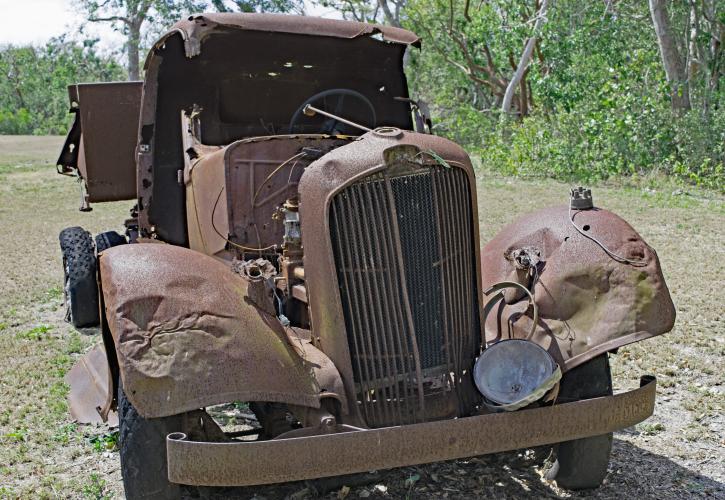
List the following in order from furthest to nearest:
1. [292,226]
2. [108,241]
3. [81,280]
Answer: [108,241] → [81,280] → [292,226]

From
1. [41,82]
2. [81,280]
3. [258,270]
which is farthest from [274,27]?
[41,82]

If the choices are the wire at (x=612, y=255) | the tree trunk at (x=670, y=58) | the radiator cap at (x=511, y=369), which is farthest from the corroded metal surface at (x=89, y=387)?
the tree trunk at (x=670, y=58)

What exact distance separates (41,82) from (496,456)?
4959 cm

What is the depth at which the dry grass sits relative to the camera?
3945 mm

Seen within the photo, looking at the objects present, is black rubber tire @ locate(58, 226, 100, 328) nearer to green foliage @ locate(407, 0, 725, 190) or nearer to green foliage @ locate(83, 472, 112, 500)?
green foliage @ locate(83, 472, 112, 500)

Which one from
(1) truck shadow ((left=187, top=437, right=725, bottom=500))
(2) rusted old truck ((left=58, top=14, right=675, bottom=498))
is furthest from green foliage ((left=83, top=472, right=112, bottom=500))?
(1) truck shadow ((left=187, top=437, right=725, bottom=500))

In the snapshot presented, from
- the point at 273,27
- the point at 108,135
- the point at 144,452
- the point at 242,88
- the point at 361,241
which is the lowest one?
the point at 144,452

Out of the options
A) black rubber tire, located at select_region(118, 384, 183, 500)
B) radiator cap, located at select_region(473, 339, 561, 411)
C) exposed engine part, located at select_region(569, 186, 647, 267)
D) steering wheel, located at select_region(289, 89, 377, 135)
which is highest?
steering wheel, located at select_region(289, 89, 377, 135)

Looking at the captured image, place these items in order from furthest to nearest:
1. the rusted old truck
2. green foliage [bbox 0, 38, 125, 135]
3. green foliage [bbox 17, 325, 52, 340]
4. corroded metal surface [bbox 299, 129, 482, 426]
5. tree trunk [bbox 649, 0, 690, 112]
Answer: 1. green foliage [bbox 0, 38, 125, 135]
2. tree trunk [bbox 649, 0, 690, 112]
3. green foliage [bbox 17, 325, 52, 340]
4. corroded metal surface [bbox 299, 129, 482, 426]
5. the rusted old truck

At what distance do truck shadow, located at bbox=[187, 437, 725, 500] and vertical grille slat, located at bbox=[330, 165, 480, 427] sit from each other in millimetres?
536

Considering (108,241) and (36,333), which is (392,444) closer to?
(108,241)

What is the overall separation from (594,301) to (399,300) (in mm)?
980

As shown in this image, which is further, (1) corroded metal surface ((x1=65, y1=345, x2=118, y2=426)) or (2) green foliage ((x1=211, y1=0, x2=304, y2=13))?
(2) green foliage ((x1=211, y1=0, x2=304, y2=13))

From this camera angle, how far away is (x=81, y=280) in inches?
206
